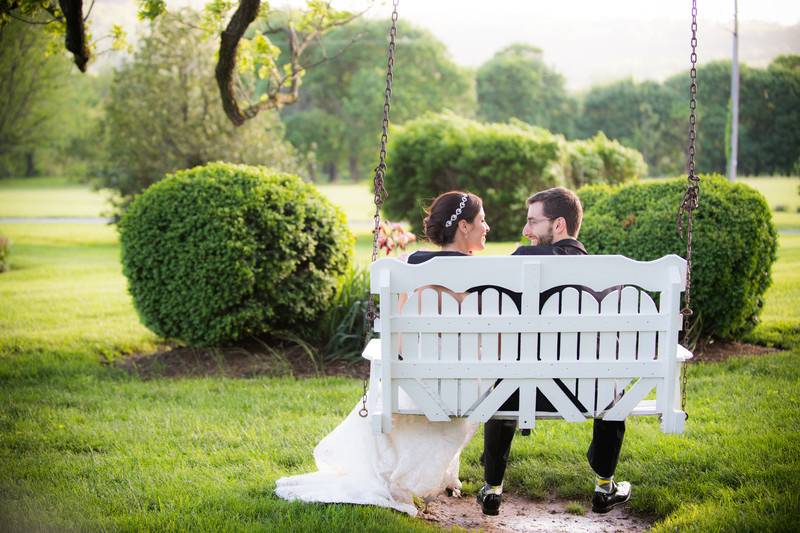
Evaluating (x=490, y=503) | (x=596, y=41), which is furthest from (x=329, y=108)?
(x=490, y=503)

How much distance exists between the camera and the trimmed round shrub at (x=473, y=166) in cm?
1803

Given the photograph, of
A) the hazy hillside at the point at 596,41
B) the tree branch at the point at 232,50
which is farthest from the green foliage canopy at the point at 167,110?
the hazy hillside at the point at 596,41

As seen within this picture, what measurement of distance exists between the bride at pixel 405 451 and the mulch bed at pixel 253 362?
2623 millimetres

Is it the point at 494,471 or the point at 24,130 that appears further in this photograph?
the point at 24,130

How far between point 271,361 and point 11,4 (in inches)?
131

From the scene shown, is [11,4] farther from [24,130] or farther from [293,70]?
[24,130]

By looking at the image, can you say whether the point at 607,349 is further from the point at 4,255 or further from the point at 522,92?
the point at 522,92

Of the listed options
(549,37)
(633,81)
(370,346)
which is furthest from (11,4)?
(549,37)

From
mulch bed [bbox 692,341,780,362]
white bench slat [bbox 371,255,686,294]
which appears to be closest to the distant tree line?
mulch bed [bbox 692,341,780,362]

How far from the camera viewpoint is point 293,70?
6820 millimetres

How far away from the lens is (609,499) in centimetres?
358

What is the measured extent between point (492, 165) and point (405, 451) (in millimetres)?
15238

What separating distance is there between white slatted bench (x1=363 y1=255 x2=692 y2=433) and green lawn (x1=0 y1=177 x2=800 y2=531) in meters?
0.61

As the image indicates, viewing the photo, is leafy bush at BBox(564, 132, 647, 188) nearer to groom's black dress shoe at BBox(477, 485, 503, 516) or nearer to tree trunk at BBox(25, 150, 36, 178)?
groom's black dress shoe at BBox(477, 485, 503, 516)
